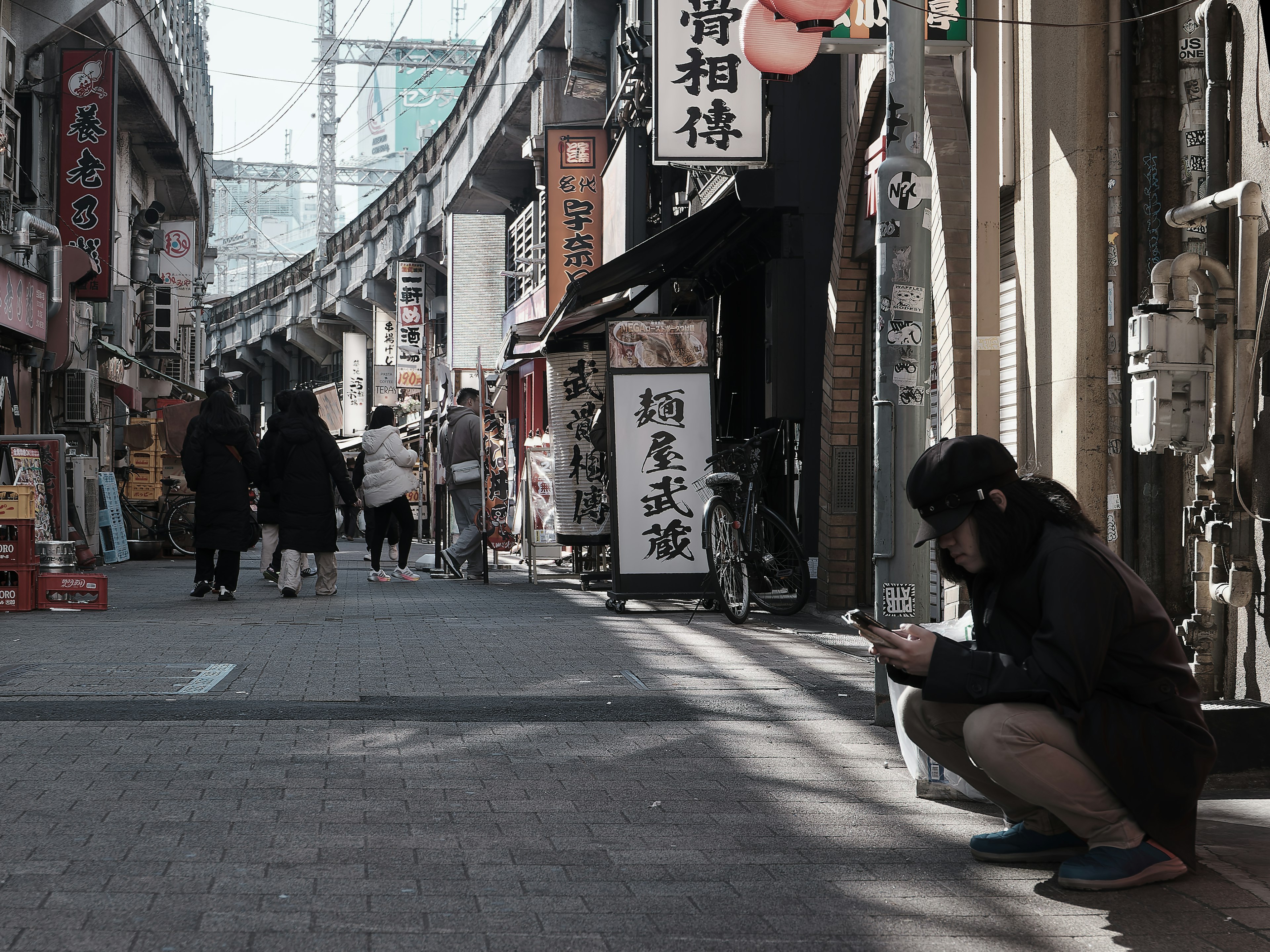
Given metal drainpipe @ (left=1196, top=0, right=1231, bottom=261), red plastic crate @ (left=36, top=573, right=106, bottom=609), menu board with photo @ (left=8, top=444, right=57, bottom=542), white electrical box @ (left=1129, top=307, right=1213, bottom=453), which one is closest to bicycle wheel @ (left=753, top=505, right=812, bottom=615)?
metal drainpipe @ (left=1196, top=0, right=1231, bottom=261)

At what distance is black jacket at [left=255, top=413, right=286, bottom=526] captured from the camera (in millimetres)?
12859

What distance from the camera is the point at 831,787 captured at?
16.7 ft

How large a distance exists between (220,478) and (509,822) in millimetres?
8977

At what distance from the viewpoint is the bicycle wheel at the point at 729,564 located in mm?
10352

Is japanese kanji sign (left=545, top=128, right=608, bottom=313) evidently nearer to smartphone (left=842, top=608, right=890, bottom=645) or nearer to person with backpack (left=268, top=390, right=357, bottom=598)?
person with backpack (left=268, top=390, right=357, bottom=598)

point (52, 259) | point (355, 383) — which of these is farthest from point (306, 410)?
point (355, 383)

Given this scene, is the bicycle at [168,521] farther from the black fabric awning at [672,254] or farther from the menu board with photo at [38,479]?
the black fabric awning at [672,254]

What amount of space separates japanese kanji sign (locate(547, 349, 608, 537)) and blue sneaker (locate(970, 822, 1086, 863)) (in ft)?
31.7

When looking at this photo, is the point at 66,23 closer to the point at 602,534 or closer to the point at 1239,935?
the point at 602,534

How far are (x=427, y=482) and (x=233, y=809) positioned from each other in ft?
98.3

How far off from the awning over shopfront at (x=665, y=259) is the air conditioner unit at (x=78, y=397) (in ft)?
34.9

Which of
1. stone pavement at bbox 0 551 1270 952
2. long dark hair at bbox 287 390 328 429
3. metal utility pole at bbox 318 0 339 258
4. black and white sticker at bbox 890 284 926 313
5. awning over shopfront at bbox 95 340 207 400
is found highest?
metal utility pole at bbox 318 0 339 258

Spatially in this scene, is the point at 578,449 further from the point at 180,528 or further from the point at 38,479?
the point at 180,528

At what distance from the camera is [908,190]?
618cm
